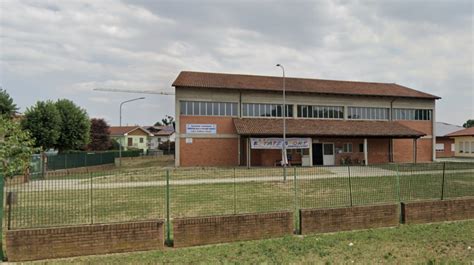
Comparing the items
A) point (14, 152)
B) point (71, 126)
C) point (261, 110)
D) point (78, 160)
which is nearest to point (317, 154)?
point (261, 110)

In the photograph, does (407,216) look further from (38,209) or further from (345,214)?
(38,209)

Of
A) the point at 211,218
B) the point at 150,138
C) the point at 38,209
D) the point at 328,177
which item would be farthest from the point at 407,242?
the point at 150,138

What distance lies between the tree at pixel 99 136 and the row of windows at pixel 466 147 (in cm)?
6072

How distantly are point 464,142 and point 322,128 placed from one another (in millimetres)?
27193

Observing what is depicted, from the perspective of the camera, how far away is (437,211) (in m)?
8.76

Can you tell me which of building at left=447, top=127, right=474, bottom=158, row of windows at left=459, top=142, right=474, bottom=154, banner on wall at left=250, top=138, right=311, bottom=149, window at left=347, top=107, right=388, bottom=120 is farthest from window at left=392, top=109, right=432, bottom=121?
banner on wall at left=250, top=138, right=311, bottom=149

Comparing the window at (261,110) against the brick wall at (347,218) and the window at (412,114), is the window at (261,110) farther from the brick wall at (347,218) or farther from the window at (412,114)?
the brick wall at (347,218)

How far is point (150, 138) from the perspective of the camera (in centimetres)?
9269

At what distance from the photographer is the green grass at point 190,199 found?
341 inches

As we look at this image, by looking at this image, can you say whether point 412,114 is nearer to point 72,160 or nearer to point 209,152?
point 209,152

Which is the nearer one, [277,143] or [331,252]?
[331,252]

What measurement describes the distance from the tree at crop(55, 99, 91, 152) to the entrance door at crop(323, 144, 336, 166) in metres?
26.2

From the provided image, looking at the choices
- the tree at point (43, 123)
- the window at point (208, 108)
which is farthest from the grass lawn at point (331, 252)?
the tree at point (43, 123)

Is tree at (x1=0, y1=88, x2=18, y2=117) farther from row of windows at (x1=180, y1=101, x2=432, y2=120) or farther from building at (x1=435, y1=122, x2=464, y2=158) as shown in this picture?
building at (x1=435, y1=122, x2=464, y2=158)
